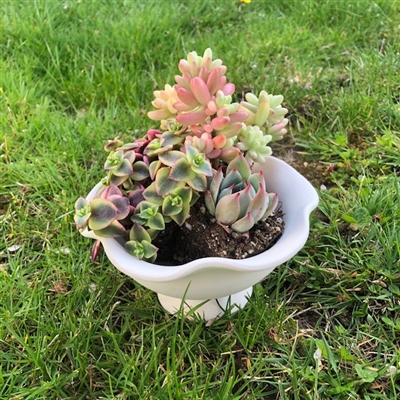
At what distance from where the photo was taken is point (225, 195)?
1.09 metres

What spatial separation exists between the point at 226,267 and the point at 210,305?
35 cm

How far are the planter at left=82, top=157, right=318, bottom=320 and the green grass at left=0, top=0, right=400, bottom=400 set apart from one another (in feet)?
0.17

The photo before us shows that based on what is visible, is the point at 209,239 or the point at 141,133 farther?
the point at 141,133

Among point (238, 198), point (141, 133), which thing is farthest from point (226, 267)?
point (141, 133)

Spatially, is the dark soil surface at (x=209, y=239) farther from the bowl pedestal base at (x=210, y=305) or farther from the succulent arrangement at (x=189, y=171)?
the bowl pedestal base at (x=210, y=305)

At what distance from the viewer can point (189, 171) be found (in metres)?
1.07

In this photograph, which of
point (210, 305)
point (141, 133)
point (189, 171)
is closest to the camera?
point (189, 171)

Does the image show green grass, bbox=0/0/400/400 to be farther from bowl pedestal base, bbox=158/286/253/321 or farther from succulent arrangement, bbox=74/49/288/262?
succulent arrangement, bbox=74/49/288/262

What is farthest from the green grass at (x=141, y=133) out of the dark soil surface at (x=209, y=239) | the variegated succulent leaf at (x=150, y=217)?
the variegated succulent leaf at (x=150, y=217)

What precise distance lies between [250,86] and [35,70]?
0.96 metres

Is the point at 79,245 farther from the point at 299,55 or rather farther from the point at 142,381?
the point at 299,55

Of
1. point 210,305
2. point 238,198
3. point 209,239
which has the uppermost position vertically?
point 238,198

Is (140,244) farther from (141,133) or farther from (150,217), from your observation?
(141,133)

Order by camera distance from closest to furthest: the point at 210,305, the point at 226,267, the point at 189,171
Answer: the point at 226,267 < the point at 189,171 < the point at 210,305
